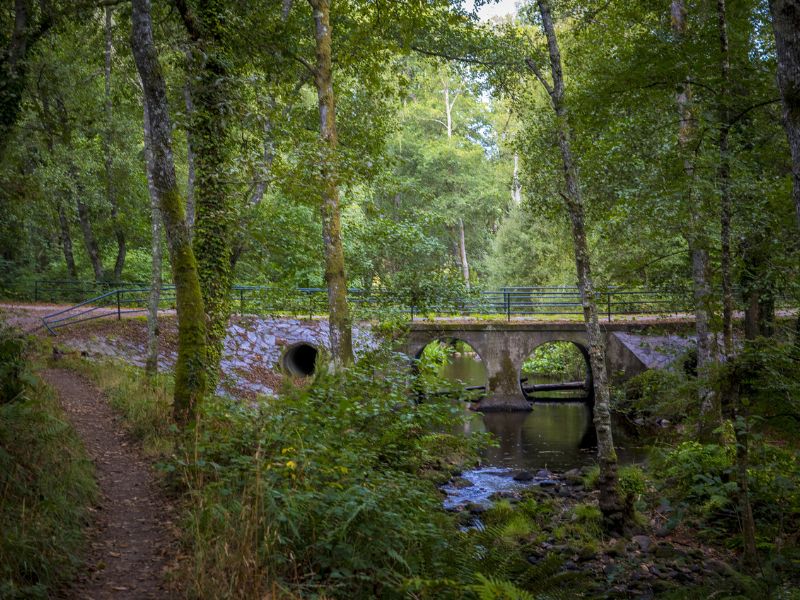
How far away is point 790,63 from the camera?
403 centimetres

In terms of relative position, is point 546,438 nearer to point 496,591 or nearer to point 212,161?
point 212,161

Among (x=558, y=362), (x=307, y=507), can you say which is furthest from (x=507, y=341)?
(x=307, y=507)

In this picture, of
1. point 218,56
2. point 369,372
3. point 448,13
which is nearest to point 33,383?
point 369,372

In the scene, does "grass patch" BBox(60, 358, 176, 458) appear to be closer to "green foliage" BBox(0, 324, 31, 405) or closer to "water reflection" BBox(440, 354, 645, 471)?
"green foliage" BBox(0, 324, 31, 405)

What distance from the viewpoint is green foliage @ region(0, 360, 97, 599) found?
369 centimetres

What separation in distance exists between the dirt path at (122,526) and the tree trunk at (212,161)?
76.2 inches

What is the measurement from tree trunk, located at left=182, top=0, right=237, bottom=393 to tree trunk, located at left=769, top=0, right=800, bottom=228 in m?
7.02

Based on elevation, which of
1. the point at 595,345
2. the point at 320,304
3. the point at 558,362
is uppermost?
the point at 320,304

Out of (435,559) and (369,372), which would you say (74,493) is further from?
(369,372)

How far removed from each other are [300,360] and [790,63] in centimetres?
1864

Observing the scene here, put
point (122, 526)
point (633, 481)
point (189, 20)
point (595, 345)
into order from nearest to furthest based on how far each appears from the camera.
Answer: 1. point (122, 526)
2. point (595, 345)
3. point (189, 20)
4. point (633, 481)

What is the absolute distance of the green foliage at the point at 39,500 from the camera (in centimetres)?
369

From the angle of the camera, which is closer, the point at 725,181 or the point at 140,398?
the point at 725,181

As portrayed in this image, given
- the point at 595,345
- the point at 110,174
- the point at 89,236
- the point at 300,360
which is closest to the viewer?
the point at 595,345
